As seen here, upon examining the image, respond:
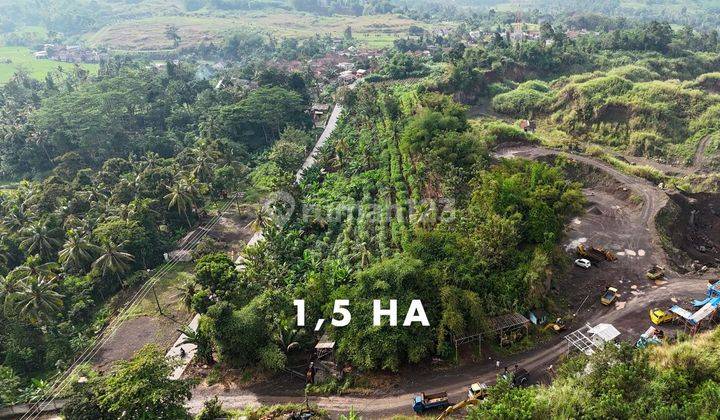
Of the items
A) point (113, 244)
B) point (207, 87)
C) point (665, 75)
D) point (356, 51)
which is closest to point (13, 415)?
point (113, 244)

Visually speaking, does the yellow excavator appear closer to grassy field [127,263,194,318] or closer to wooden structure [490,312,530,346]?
wooden structure [490,312,530,346]

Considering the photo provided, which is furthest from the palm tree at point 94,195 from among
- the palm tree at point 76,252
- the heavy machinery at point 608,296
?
the heavy machinery at point 608,296

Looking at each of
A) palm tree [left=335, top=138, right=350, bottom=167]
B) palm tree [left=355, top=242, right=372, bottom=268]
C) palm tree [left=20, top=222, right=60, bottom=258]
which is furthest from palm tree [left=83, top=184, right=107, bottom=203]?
palm tree [left=355, top=242, right=372, bottom=268]

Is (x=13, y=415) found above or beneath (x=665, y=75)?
beneath

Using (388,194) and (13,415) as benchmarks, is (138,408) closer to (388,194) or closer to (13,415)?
(13,415)

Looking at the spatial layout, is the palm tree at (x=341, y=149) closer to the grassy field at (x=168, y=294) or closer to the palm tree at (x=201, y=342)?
the grassy field at (x=168, y=294)

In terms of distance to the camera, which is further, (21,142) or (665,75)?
(665,75)
